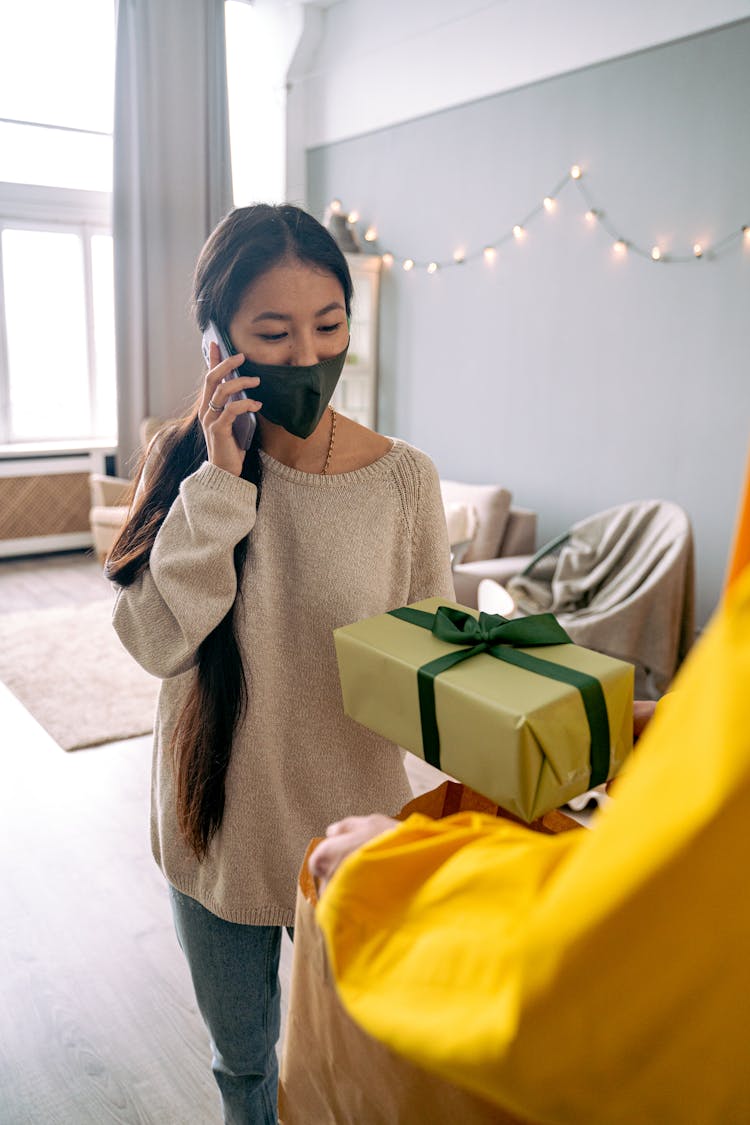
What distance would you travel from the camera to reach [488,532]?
4395 millimetres

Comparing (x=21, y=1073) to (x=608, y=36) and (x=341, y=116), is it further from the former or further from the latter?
(x=341, y=116)

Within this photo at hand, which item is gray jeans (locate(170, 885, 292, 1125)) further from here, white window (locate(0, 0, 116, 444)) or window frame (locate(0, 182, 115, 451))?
white window (locate(0, 0, 116, 444))

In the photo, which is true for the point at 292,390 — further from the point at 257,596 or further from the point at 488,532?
the point at 488,532

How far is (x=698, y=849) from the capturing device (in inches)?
13.3

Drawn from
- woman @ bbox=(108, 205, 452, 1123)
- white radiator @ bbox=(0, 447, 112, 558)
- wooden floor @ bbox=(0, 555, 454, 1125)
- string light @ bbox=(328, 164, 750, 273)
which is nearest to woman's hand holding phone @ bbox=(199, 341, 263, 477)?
woman @ bbox=(108, 205, 452, 1123)

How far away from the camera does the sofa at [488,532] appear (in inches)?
162

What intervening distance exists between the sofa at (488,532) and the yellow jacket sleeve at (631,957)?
360 centimetres

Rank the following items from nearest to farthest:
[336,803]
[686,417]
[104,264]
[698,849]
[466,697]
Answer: [698,849]
[466,697]
[336,803]
[686,417]
[104,264]

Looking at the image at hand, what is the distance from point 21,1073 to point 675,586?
278 centimetres

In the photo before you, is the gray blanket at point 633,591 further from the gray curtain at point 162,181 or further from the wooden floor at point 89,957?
the gray curtain at point 162,181

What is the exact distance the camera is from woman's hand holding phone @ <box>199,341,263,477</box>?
95cm

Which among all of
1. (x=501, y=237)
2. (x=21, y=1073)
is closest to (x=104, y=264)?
(x=501, y=237)

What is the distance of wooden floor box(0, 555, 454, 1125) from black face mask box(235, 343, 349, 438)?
140cm

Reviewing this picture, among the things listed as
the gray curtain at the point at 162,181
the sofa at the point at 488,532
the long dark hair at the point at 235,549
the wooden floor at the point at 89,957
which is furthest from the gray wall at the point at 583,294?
the long dark hair at the point at 235,549
